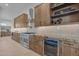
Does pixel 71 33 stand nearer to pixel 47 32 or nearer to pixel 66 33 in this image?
pixel 66 33

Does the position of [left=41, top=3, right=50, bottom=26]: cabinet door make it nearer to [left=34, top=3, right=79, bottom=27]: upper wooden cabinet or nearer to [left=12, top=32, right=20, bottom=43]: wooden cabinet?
[left=34, top=3, right=79, bottom=27]: upper wooden cabinet

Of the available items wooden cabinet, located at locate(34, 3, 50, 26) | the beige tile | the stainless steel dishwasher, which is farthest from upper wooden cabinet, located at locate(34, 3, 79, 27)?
the beige tile

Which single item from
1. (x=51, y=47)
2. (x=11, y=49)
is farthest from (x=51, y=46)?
(x=11, y=49)

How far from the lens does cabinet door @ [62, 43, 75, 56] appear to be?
2.03 metres

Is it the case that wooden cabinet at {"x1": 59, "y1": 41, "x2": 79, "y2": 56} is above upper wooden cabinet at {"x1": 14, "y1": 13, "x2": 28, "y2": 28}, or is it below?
below

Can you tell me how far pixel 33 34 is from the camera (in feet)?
7.64

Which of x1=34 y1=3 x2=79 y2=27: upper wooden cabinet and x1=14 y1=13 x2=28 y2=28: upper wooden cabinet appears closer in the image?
x1=34 y1=3 x2=79 y2=27: upper wooden cabinet

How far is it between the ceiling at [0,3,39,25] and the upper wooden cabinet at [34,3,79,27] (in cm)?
20

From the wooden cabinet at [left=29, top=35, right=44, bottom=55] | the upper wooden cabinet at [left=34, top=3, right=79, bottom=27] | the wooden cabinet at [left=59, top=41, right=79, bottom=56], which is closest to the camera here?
the wooden cabinet at [left=59, top=41, right=79, bottom=56]

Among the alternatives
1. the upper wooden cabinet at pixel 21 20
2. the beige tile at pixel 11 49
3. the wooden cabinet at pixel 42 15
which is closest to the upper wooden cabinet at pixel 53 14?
the wooden cabinet at pixel 42 15

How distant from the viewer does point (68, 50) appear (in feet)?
6.79

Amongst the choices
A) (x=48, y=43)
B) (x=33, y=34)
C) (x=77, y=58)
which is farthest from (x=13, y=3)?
(x=77, y=58)

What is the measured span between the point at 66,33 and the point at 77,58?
488 mm

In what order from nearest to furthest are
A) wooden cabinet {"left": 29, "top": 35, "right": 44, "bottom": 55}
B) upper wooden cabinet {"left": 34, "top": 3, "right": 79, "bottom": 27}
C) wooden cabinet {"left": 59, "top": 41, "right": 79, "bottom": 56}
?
wooden cabinet {"left": 59, "top": 41, "right": 79, "bottom": 56}, upper wooden cabinet {"left": 34, "top": 3, "right": 79, "bottom": 27}, wooden cabinet {"left": 29, "top": 35, "right": 44, "bottom": 55}
